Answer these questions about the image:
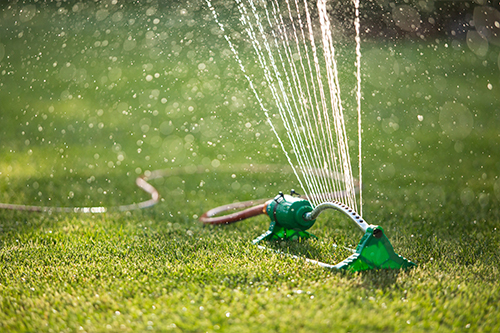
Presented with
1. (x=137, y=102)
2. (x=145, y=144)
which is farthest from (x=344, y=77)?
(x=137, y=102)

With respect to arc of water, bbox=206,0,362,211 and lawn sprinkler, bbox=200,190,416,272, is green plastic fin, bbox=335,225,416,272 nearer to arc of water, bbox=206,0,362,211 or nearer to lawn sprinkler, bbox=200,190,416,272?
lawn sprinkler, bbox=200,190,416,272

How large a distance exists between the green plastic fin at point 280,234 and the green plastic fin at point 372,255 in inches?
22.8

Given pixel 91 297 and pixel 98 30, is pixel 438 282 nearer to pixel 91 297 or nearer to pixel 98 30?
pixel 91 297

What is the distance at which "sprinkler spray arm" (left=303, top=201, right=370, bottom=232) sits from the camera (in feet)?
7.94

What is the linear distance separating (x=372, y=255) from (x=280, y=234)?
0.70 m

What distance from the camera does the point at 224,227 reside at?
3334mm

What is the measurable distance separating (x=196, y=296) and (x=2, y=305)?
2.85ft

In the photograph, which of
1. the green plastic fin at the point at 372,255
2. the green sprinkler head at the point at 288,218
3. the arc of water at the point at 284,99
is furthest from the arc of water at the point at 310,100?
the green plastic fin at the point at 372,255

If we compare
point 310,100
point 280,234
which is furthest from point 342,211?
point 310,100

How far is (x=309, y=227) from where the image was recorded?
2.84 meters

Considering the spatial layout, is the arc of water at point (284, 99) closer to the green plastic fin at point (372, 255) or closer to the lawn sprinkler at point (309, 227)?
the lawn sprinkler at point (309, 227)

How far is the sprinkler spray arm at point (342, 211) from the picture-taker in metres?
2.42

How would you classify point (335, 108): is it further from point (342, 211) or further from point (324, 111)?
point (342, 211)

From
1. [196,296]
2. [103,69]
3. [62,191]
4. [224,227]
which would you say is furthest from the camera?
[103,69]
